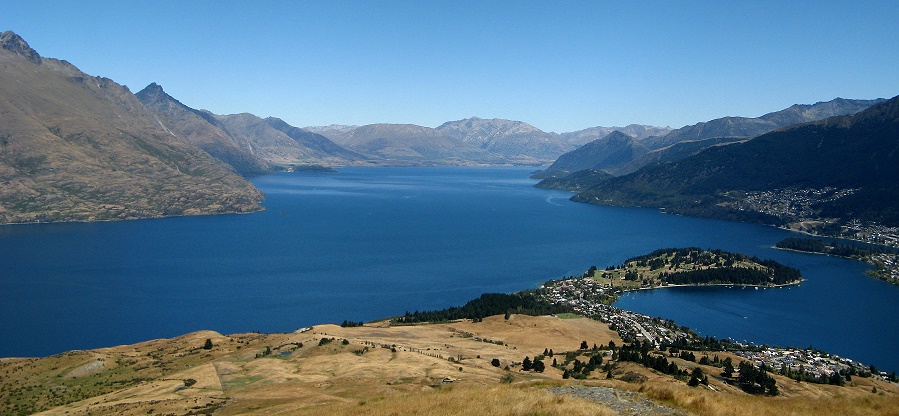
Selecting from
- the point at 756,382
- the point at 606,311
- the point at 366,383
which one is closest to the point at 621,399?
the point at 366,383

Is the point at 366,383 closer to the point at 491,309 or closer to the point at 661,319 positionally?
the point at 491,309

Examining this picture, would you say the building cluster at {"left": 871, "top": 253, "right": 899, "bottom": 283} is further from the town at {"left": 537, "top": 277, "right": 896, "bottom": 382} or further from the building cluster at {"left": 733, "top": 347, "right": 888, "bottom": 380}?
the building cluster at {"left": 733, "top": 347, "right": 888, "bottom": 380}

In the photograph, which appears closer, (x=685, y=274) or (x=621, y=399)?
(x=621, y=399)

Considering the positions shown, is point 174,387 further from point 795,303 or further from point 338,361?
point 795,303

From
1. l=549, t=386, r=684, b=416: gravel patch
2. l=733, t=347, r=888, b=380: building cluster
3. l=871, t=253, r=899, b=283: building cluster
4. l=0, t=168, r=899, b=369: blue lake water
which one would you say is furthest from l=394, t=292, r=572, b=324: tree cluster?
l=871, t=253, r=899, b=283: building cluster

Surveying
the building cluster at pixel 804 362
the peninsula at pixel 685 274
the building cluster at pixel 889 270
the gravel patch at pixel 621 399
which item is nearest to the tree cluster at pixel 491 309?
the peninsula at pixel 685 274

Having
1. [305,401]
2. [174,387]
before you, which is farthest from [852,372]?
[174,387]
